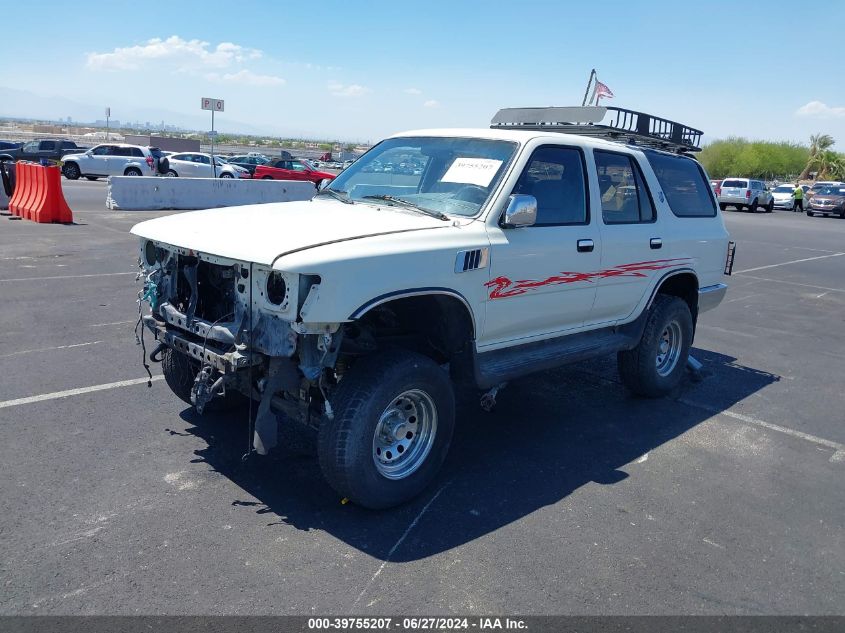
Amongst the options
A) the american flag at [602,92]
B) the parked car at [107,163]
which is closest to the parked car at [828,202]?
the parked car at [107,163]

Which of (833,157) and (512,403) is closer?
(512,403)

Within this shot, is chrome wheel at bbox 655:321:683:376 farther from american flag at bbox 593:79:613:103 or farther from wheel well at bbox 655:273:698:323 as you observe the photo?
american flag at bbox 593:79:613:103

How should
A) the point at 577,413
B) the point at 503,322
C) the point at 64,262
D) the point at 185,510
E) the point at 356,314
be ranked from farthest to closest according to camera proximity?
the point at 64,262, the point at 577,413, the point at 503,322, the point at 185,510, the point at 356,314

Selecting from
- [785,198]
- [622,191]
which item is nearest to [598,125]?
[622,191]

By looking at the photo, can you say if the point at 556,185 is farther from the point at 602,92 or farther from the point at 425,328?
the point at 602,92

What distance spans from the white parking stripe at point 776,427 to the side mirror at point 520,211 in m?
2.90

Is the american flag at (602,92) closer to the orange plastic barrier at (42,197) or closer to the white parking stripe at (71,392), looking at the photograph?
the white parking stripe at (71,392)

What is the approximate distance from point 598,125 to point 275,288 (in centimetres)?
354

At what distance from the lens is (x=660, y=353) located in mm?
6441

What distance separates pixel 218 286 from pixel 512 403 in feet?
9.34

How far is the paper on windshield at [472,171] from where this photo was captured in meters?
4.67

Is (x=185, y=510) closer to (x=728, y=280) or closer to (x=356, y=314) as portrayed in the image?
(x=356, y=314)

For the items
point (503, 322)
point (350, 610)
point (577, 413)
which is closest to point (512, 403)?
point (577, 413)

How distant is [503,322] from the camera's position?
4.59 meters
